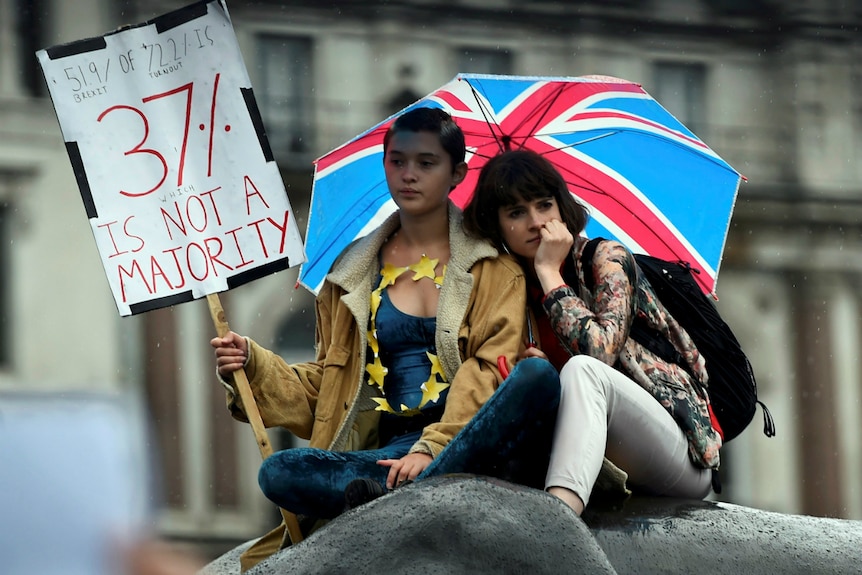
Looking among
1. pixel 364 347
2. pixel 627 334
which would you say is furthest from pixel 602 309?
pixel 364 347

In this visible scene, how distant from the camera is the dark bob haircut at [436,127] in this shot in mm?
4113

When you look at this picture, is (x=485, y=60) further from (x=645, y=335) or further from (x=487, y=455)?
(x=487, y=455)

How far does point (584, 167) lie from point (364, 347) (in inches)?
48.7

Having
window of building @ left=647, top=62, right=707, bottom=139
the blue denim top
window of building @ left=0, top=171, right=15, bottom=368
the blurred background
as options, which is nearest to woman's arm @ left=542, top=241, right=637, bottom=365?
the blue denim top

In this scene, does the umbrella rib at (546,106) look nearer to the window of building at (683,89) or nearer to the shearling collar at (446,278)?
→ the shearling collar at (446,278)

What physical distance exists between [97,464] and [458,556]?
1.58m

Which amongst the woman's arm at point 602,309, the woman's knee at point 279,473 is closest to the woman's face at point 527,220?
the woman's arm at point 602,309

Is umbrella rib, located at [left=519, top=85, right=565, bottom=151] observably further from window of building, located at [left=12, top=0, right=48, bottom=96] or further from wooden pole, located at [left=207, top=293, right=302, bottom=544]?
window of building, located at [left=12, top=0, right=48, bottom=96]

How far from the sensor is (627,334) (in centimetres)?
370

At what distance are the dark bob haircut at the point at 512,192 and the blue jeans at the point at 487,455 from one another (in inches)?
24.1

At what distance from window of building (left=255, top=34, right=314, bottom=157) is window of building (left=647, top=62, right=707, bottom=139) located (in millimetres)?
4536

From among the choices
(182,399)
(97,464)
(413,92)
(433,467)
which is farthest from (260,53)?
(97,464)

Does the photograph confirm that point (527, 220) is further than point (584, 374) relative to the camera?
Yes

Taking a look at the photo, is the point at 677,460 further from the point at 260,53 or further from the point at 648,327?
the point at 260,53
